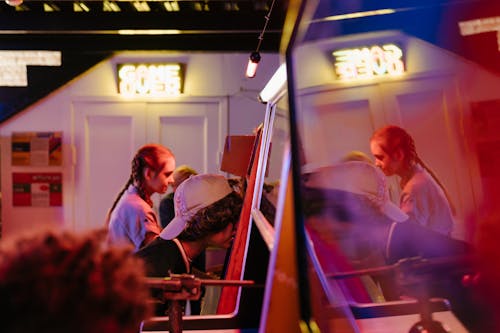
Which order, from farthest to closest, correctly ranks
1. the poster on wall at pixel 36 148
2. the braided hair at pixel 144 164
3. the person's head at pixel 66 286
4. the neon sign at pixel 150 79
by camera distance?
the poster on wall at pixel 36 148 < the neon sign at pixel 150 79 < the braided hair at pixel 144 164 < the person's head at pixel 66 286

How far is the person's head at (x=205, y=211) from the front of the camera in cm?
285

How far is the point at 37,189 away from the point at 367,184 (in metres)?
4.26

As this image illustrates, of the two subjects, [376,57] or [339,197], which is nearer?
[339,197]

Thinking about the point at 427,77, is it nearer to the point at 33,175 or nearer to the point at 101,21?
the point at 101,21

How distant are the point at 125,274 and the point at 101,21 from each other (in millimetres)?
4499

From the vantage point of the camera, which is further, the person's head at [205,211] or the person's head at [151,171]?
the person's head at [151,171]

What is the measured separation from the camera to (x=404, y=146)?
2.32 meters

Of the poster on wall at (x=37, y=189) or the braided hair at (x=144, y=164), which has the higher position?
the braided hair at (x=144, y=164)

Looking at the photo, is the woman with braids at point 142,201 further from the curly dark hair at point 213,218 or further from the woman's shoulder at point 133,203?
the curly dark hair at point 213,218

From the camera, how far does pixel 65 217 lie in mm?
5383

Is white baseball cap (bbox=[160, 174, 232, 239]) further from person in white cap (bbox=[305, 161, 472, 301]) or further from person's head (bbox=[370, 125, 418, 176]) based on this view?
person's head (bbox=[370, 125, 418, 176])

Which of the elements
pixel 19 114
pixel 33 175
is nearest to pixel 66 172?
pixel 33 175

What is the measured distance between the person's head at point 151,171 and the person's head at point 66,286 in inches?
88.2

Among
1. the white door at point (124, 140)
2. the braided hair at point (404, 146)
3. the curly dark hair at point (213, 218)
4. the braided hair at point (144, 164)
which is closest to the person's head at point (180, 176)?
the braided hair at point (144, 164)
